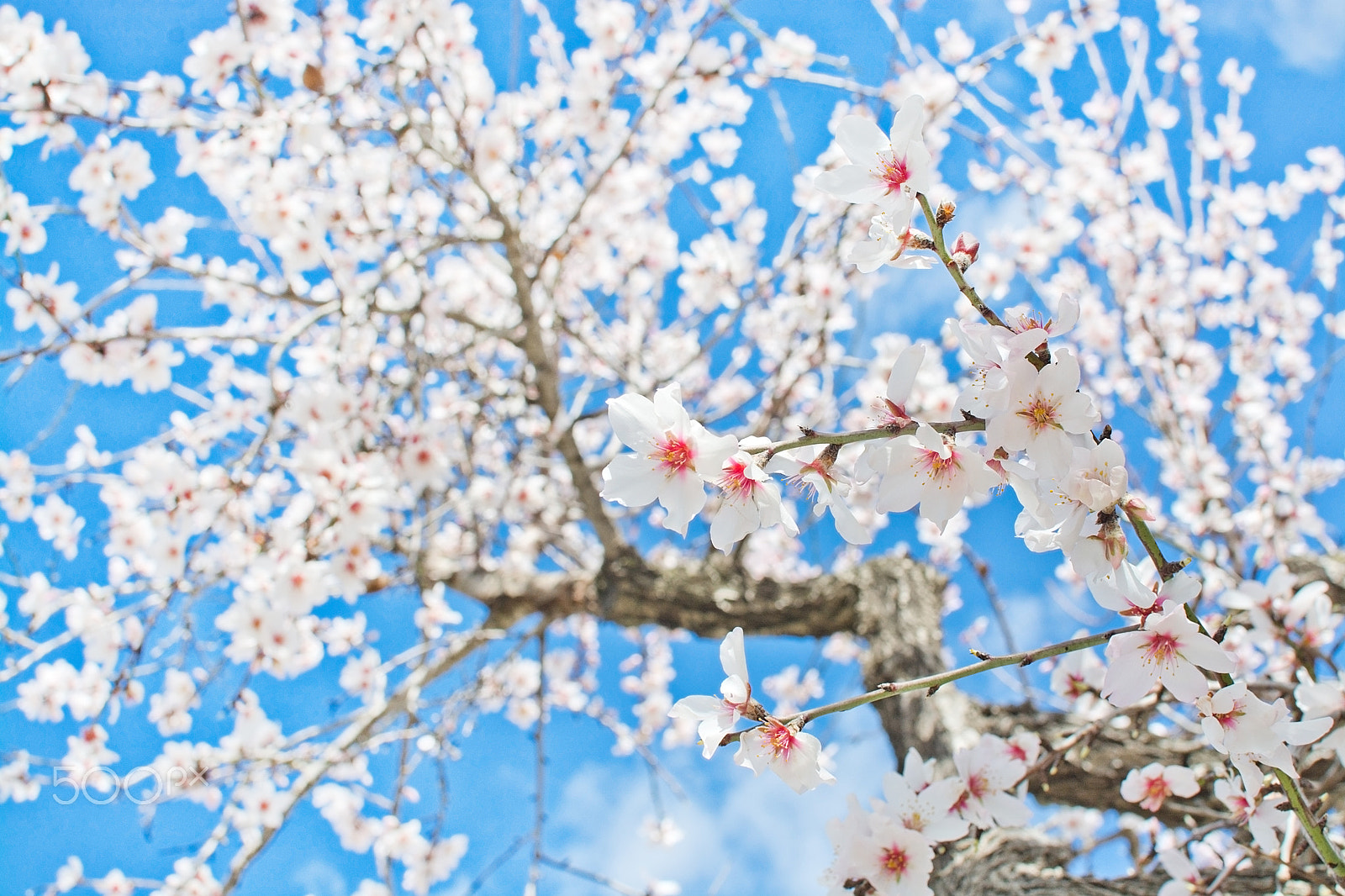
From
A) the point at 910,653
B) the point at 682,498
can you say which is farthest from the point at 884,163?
the point at 910,653

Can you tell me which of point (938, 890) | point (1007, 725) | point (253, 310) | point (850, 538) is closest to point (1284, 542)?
point (1007, 725)

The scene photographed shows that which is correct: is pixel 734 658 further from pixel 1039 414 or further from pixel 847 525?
pixel 1039 414

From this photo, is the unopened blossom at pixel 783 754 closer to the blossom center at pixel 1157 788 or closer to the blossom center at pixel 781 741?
the blossom center at pixel 781 741

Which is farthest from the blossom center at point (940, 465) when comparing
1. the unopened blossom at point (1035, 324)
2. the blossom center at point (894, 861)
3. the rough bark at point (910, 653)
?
the rough bark at point (910, 653)

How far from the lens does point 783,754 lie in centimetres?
82

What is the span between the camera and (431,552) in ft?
10.8

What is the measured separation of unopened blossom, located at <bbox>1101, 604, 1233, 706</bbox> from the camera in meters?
0.68

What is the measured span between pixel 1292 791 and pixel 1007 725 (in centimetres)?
153

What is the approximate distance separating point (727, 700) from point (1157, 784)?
0.96 metres

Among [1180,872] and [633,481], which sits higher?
[633,481]

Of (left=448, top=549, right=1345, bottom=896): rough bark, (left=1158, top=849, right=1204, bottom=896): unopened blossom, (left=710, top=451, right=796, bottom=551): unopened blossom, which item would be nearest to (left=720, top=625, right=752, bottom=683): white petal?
(left=710, top=451, right=796, bottom=551): unopened blossom

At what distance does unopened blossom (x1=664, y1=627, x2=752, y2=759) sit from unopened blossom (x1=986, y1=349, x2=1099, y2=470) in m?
0.35

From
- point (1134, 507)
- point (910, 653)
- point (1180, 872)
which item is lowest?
point (1180, 872)

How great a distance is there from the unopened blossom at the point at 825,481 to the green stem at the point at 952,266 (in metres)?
0.19
